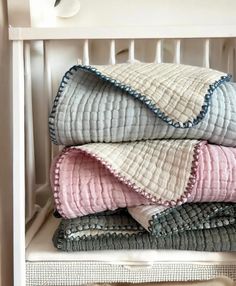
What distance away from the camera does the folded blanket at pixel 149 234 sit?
2.22 feet

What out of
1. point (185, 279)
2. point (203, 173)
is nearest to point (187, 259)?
point (185, 279)

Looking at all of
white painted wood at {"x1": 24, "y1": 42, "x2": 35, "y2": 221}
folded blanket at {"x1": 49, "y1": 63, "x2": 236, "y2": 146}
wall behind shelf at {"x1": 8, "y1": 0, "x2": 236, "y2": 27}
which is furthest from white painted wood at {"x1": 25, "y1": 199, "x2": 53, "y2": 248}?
wall behind shelf at {"x1": 8, "y1": 0, "x2": 236, "y2": 27}

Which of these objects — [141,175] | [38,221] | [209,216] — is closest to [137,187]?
→ [141,175]

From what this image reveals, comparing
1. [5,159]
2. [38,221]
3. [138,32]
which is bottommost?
[38,221]

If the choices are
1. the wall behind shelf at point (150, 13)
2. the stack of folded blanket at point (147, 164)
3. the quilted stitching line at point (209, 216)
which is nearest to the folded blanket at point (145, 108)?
the stack of folded blanket at point (147, 164)

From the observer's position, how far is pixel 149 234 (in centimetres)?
69

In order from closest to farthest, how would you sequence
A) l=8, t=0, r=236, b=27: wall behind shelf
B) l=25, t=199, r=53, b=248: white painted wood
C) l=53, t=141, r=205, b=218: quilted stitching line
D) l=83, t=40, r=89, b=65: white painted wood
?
l=53, t=141, r=205, b=218: quilted stitching line < l=25, t=199, r=53, b=248: white painted wood < l=83, t=40, r=89, b=65: white painted wood < l=8, t=0, r=236, b=27: wall behind shelf

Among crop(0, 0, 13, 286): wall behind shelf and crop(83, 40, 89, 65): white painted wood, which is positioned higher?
crop(83, 40, 89, 65): white painted wood

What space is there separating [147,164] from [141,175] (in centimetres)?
2

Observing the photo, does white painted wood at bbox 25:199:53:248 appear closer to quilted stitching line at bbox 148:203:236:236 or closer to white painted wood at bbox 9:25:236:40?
quilted stitching line at bbox 148:203:236:236

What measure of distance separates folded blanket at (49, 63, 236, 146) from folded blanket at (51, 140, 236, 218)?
22mm

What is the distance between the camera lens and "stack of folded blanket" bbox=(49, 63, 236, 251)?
2.19 feet

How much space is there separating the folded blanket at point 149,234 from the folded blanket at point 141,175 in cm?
2

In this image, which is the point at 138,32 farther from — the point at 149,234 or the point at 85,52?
the point at 149,234
